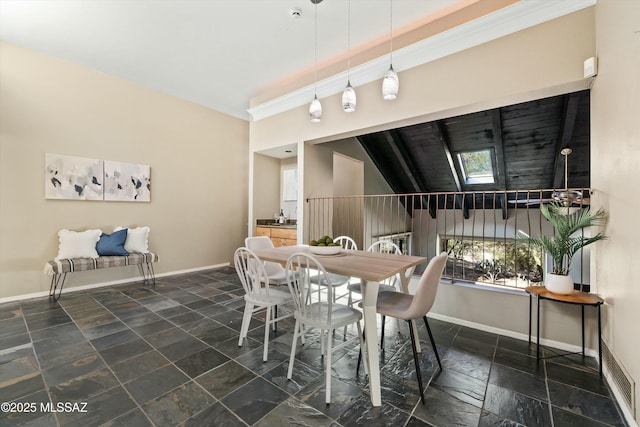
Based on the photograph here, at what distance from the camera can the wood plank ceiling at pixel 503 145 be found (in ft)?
12.6

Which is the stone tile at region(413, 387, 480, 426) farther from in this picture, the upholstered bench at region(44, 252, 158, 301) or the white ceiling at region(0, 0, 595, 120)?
the upholstered bench at region(44, 252, 158, 301)

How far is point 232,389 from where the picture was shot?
1.80 metres

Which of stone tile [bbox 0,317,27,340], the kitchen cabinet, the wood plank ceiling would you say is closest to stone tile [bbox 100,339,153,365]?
stone tile [bbox 0,317,27,340]

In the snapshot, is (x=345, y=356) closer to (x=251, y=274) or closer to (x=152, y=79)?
(x=251, y=274)

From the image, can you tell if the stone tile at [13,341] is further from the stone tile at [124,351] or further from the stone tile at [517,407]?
the stone tile at [517,407]

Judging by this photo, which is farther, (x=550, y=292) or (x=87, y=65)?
(x=87, y=65)

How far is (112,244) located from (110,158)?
1370mm

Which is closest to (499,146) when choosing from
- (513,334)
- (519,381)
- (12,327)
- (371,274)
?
(513,334)

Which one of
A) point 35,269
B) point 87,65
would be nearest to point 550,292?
point 35,269

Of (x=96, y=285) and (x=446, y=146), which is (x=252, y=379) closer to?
(x=96, y=285)

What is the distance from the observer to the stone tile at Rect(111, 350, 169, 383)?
1.94 meters

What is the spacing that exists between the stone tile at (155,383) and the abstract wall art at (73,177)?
3347 mm

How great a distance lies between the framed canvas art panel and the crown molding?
9.77 ft

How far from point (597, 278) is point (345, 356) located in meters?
2.16
